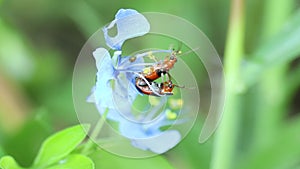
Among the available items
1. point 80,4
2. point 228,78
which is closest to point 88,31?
point 80,4

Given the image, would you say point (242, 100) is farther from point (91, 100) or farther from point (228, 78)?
point (91, 100)

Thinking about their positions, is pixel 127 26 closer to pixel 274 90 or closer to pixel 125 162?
pixel 125 162

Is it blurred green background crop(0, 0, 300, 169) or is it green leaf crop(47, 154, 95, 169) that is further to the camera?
blurred green background crop(0, 0, 300, 169)

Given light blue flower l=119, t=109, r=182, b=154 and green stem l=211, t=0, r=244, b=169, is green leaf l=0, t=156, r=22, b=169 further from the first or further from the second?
green stem l=211, t=0, r=244, b=169

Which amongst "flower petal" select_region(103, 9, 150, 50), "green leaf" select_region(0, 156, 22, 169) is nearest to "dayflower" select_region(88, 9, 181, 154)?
"flower petal" select_region(103, 9, 150, 50)

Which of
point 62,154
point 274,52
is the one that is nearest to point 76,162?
point 62,154
